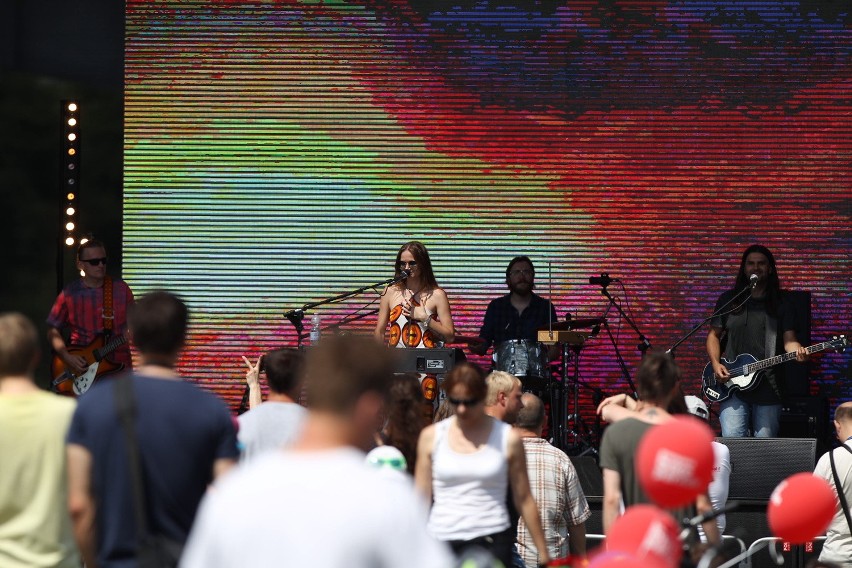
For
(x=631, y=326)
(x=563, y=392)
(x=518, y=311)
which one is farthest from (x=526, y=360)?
(x=631, y=326)

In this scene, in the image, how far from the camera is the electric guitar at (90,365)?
32.0ft

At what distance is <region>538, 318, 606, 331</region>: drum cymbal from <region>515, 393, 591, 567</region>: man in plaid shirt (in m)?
3.75

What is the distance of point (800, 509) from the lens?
3906 mm

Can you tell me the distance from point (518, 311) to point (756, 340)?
192cm

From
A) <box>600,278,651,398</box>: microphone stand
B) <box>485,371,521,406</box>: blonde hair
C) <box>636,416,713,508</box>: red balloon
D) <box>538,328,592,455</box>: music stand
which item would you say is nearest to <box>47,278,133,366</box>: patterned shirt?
<box>538,328,592,455</box>: music stand

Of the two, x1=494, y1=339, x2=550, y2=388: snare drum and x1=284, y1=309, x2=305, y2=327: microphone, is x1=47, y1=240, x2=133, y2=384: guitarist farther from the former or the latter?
x1=494, y1=339, x2=550, y2=388: snare drum

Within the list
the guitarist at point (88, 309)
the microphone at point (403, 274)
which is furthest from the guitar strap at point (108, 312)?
the microphone at point (403, 274)

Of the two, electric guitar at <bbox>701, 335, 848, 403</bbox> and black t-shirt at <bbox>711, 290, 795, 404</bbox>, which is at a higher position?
black t-shirt at <bbox>711, 290, 795, 404</bbox>

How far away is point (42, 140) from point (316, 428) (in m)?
9.59

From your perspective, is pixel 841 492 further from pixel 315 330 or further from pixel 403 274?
pixel 315 330

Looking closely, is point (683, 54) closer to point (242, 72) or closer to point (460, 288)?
point (460, 288)

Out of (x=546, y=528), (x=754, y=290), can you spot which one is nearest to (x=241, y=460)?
(x=546, y=528)

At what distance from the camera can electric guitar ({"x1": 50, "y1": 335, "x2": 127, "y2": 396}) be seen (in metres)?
9.75

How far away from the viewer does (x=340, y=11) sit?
36.5 feet
